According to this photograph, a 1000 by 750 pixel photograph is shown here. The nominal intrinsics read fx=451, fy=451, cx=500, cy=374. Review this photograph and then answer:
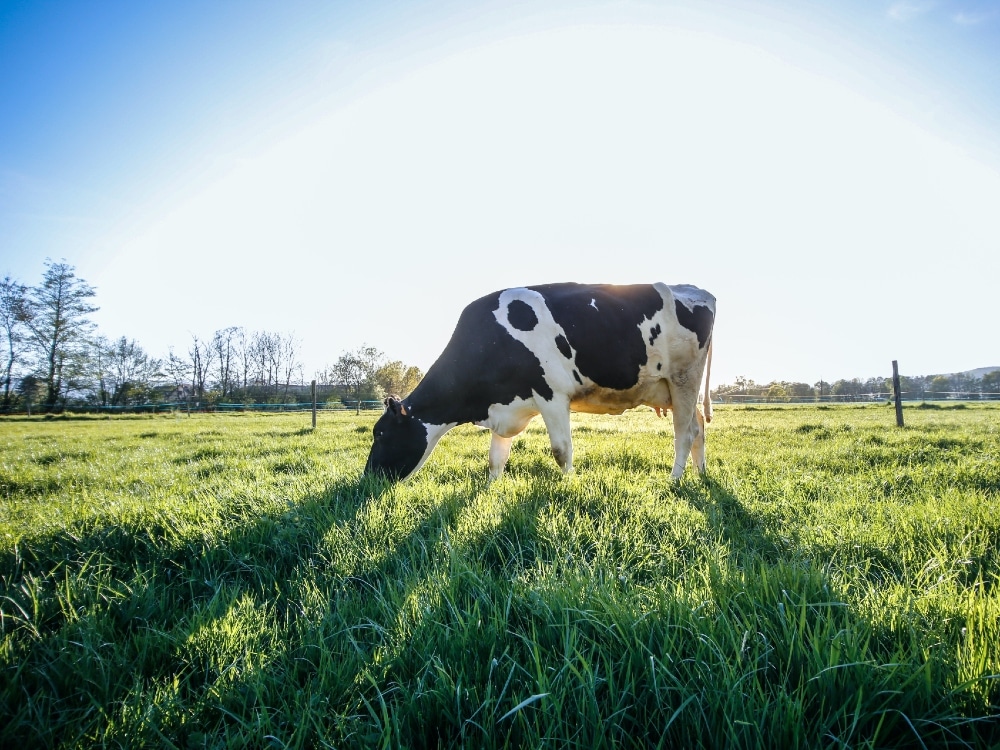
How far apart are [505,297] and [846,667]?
516 cm

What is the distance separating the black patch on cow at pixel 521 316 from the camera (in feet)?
18.9

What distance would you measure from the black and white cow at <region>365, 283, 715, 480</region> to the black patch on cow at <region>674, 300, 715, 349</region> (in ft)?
0.10

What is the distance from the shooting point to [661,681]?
4.41ft

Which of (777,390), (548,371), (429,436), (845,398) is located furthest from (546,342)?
(777,390)

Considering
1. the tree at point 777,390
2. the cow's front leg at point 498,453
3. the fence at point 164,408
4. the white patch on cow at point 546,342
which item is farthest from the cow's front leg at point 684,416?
the tree at point 777,390

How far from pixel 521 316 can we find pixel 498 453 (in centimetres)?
178

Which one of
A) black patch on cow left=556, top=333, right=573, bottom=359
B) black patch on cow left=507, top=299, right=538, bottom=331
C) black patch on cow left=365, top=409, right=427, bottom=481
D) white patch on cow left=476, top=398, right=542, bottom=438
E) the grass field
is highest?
black patch on cow left=507, top=299, right=538, bottom=331

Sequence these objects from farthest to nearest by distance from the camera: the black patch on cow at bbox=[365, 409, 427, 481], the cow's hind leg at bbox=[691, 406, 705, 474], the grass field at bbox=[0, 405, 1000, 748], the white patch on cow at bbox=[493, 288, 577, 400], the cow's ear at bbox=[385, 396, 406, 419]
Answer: the cow's hind leg at bbox=[691, 406, 705, 474], the white patch on cow at bbox=[493, 288, 577, 400], the cow's ear at bbox=[385, 396, 406, 419], the black patch on cow at bbox=[365, 409, 427, 481], the grass field at bbox=[0, 405, 1000, 748]

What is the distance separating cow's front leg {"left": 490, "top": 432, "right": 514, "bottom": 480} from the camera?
5.63 m

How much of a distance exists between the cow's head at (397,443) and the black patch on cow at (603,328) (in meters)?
2.24

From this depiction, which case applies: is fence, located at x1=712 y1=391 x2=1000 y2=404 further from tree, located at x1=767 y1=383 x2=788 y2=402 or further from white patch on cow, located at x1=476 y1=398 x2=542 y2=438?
white patch on cow, located at x1=476 y1=398 x2=542 y2=438

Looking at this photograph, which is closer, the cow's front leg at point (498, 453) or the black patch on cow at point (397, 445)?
the black patch on cow at point (397, 445)

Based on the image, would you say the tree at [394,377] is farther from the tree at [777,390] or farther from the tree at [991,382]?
the tree at [991,382]

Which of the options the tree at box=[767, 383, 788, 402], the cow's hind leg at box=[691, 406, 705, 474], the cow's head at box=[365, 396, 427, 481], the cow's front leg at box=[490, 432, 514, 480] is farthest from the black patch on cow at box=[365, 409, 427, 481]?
the tree at box=[767, 383, 788, 402]
